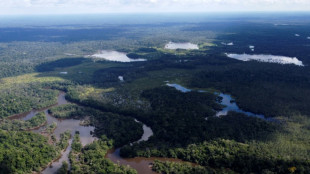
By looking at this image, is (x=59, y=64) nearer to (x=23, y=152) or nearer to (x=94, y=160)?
(x=23, y=152)

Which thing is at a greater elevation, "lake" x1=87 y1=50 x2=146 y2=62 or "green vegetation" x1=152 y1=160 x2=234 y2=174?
"lake" x1=87 y1=50 x2=146 y2=62

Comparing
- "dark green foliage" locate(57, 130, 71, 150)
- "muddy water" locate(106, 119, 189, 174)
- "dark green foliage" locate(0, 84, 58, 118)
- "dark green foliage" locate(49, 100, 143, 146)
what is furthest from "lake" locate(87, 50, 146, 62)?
"muddy water" locate(106, 119, 189, 174)

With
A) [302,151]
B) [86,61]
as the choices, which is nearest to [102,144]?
[302,151]

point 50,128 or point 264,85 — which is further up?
point 264,85

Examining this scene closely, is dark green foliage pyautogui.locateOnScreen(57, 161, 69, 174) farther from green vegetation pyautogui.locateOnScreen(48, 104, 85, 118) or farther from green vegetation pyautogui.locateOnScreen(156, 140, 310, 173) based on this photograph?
green vegetation pyautogui.locateOnScreen(48, 104, 85, 118)

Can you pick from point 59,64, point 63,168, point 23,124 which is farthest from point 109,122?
point 59,64

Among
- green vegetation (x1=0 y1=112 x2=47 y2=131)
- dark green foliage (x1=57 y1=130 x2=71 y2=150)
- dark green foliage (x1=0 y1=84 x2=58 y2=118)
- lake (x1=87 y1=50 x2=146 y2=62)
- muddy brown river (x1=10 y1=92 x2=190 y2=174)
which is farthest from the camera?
lake (x1=87 y1=50 x2=146 y2=62)
